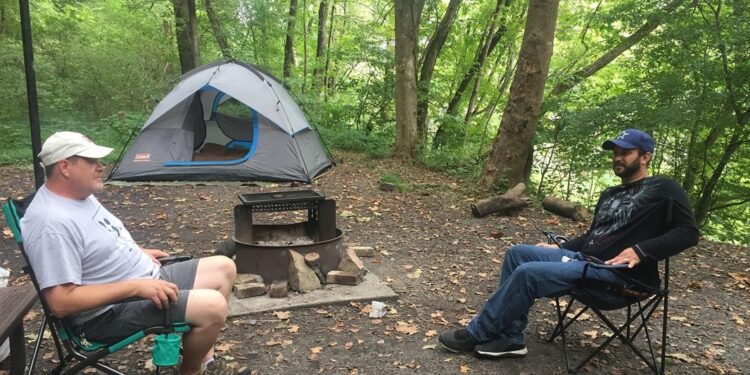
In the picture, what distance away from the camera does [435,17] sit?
11344 millimetres

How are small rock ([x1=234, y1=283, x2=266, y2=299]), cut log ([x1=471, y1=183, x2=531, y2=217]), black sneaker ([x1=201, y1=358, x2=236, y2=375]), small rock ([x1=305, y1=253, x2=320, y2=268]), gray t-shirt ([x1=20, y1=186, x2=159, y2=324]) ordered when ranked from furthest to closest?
cut log ([x1=471, y1=183, x2=531, y2=217]) → small rock ([x1=305, y1=253, x2=320, y2=268]) → small rock ([x1=234, y1=283, x2=266, y2=299]) → black sneaker ([x1=201, y1=358, x2=236, y2=375]) → gray t-shirt ([x1=20, y1=186, x2=159, y2=324])

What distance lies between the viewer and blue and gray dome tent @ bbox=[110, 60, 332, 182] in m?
7.08

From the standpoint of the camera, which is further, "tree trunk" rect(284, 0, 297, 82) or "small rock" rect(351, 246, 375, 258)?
"tree trunk" rect(284, 0, 297, 82)

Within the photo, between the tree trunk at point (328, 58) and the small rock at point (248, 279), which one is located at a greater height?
the tree trunk at point (328, 58)

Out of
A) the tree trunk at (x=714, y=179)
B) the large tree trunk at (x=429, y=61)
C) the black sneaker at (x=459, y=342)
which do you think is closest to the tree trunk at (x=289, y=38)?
the large tree trunk at (x=429, y=61)

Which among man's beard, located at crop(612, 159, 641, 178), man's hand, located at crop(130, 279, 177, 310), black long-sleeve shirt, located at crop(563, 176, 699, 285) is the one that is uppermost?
man's beard, located at crop(612, 159, 641, 178)

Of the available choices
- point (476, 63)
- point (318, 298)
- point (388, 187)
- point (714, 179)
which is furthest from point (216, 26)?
point (714, 179)

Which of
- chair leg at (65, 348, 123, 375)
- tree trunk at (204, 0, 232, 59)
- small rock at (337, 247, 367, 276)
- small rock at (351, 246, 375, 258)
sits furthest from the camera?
tree trunk at (204, 0, 232, 59)

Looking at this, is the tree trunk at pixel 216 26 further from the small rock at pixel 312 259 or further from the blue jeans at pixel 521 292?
the blue jeans at pixel 521 292

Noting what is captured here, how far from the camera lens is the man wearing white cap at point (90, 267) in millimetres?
1914

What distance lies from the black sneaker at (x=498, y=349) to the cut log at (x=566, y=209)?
3490 millimetres

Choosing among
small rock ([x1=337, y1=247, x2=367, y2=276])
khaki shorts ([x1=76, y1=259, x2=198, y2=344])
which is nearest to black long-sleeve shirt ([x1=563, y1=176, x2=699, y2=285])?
small rock ([x1=337, y1=247, x2=367, y2=276])

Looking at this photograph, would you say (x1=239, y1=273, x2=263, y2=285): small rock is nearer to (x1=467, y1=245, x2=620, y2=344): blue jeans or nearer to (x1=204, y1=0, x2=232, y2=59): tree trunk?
(x1=467, y1=245, x2=620, y2=344): blue jeans

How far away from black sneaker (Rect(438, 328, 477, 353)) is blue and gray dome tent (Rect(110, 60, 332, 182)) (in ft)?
15.4
